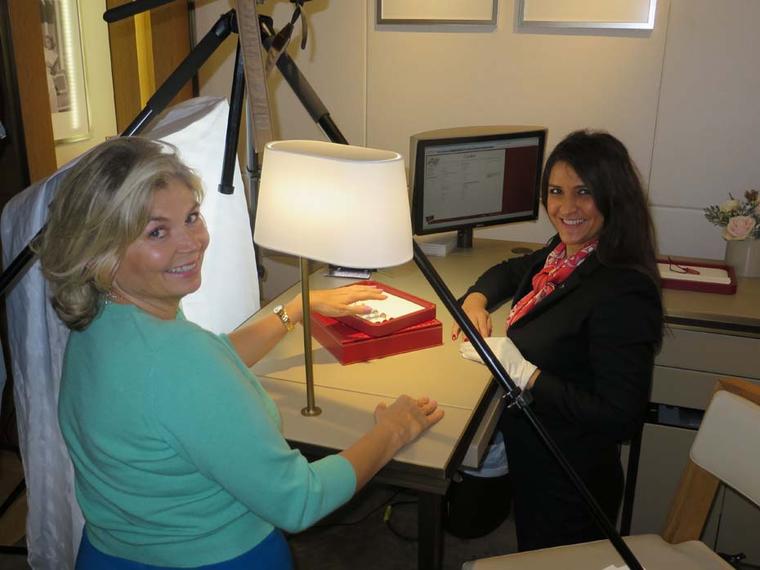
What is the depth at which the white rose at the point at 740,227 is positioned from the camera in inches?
92.8

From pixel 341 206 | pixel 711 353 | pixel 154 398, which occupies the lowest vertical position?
pixel 711 353

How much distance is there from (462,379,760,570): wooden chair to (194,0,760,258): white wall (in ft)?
4.38

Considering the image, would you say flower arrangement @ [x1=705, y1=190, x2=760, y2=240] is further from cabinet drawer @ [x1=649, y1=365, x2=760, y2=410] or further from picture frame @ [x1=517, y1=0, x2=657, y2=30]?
picture frame @ [x1=517, y1=0, x2=657, y2=30]

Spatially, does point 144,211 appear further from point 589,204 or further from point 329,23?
point 329,23

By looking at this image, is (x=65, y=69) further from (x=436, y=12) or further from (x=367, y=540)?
(x=367, y=540)

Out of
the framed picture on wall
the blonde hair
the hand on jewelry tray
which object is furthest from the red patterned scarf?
the framed picture on wall

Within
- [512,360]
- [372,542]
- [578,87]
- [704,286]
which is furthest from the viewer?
[578,87]

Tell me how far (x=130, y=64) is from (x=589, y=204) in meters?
1.94

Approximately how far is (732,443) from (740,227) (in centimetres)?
117

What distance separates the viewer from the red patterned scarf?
70.3 inches

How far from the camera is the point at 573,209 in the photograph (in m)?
1.78

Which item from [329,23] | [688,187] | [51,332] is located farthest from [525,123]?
[51,332]

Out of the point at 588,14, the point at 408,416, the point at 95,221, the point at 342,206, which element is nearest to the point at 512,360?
the point at 408,416

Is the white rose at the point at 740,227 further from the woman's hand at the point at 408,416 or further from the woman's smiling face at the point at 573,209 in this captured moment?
the woman's hand at the point at 408,416
